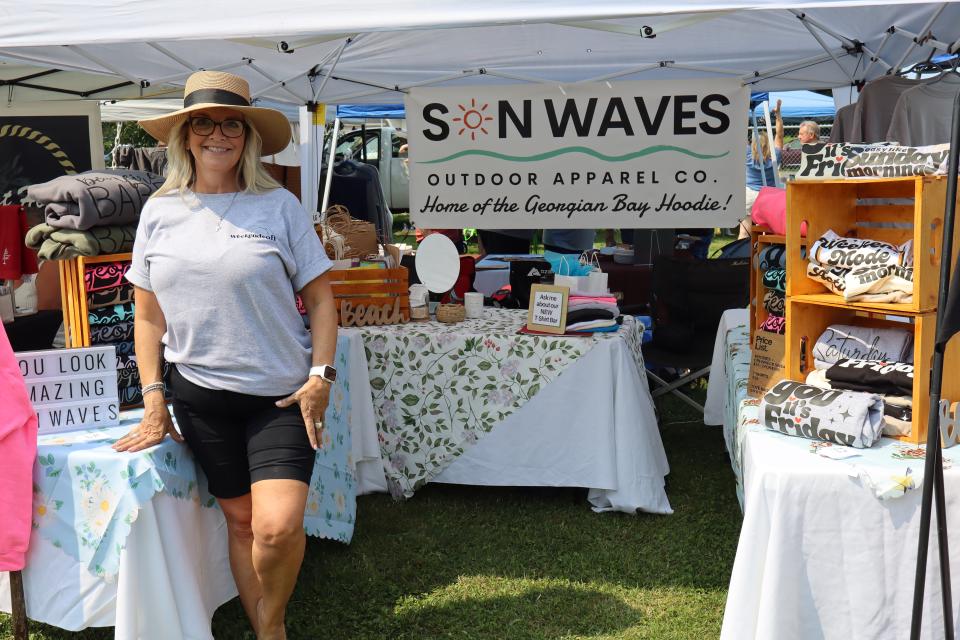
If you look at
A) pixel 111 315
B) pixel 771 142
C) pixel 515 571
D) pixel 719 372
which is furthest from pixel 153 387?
pixel 771 142

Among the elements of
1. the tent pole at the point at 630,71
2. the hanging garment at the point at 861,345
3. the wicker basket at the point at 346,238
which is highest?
the tent pole at the point at 630,71

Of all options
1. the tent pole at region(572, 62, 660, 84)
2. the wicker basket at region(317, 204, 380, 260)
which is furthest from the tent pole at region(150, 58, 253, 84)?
the tent pole at region(572, 62, 660, 84)

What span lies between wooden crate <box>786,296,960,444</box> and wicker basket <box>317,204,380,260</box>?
2.08 m

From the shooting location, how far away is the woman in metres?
2.30

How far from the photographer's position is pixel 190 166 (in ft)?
7.96

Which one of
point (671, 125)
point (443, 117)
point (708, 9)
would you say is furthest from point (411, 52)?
point (708, 9)

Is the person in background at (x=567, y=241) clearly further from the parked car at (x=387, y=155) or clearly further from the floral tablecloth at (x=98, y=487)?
the parked car at (x=387, y=155)

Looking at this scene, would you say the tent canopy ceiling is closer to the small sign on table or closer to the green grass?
the small sign on table

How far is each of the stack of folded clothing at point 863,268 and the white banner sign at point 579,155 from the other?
6.10 feet

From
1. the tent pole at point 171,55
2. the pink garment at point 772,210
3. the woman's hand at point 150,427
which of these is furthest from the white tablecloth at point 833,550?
the tent pole at point 171,55

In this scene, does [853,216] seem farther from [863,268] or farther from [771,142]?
[771,142]

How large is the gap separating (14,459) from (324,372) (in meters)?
0.80

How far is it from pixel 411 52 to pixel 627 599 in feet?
11.0

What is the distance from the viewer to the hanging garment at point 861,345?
2.37 meters
